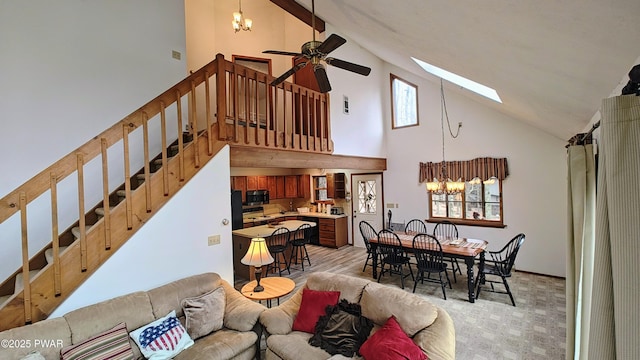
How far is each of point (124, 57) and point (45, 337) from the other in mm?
3468

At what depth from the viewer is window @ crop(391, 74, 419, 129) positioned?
6996 mm

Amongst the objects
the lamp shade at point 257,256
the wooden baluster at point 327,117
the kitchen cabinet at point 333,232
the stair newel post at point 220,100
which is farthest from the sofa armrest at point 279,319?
the kitchen cabinet at point 333,232

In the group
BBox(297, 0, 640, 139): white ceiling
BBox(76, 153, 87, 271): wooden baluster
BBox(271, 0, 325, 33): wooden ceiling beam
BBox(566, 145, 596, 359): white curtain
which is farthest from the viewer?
BBox(271, 0, 325, 33): wooden ceiling beam

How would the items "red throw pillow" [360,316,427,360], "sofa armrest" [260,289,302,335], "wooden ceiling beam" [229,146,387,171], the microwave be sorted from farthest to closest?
1. the microwave
2. "wooden ceiling beam" [229,146,387,171]
3. "sofa armrest" [260,289,302,335]
4. "red throw pillow" [360,316,427,360]

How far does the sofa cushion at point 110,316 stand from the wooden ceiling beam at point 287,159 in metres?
2.02

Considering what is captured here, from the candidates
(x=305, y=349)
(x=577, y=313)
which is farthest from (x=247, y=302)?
(x=577, y=313)

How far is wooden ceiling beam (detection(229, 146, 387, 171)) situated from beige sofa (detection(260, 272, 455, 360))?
6.77ft

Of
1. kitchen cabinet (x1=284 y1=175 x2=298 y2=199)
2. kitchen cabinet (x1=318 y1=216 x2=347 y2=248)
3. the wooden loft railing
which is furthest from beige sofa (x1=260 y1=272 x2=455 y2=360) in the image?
kitchen cabinet (x1=284 y1=175 x2=298 y2=199)

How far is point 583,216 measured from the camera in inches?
71.7

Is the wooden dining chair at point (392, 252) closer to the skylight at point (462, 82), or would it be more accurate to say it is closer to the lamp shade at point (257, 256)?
the lamp shade at point (257, 256)

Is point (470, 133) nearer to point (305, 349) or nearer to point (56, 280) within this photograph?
point (305, 349)

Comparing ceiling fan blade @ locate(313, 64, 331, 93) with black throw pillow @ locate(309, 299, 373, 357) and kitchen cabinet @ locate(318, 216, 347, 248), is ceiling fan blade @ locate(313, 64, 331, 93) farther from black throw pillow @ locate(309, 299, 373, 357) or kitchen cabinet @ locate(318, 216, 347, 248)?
kitchen cabinet @ locate(318, 216, 347, 248)

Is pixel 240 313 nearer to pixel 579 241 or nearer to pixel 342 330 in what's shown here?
pixel 342 330

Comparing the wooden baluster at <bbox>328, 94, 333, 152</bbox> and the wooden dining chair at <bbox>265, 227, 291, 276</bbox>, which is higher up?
Result: the wooden baluster at <bbox>328, 94, 333, 152</bbox>
